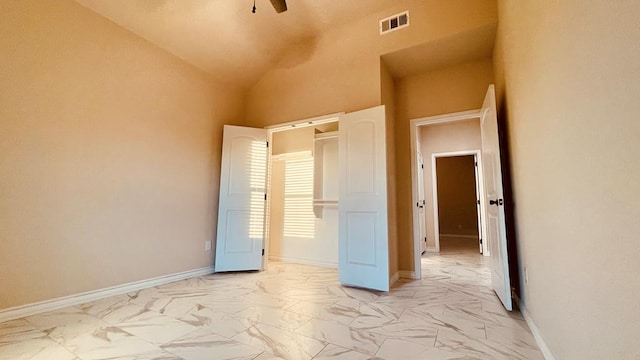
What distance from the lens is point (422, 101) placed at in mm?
3557

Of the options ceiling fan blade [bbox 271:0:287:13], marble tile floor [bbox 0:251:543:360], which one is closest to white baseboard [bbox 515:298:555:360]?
marble tile floor [bbox 0:251:543:360]

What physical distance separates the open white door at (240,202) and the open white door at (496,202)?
2871 mm

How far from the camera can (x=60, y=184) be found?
2316mm

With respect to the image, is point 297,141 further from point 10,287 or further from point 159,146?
point 10,287

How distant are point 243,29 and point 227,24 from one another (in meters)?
0.20

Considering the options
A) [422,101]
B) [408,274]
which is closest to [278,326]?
[408,274]

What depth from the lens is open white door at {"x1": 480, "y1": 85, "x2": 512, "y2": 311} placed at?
7.38ft

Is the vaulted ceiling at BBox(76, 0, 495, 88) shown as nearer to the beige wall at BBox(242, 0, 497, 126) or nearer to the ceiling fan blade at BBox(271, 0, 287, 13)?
the beige wall at BBox(242, 0, 497, 126)

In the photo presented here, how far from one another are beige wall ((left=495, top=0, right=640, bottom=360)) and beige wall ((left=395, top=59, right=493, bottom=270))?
1557mm

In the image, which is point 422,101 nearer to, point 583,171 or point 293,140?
point 293,140


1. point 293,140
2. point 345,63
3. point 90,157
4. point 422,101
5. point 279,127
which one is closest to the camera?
point 90,157

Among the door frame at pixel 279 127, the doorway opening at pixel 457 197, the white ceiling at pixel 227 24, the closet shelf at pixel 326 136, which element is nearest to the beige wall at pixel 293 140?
the closet shelf at pixel 326 136

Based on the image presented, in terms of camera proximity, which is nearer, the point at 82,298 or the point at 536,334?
the point at 536,334

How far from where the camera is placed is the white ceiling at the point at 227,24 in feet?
9.11
